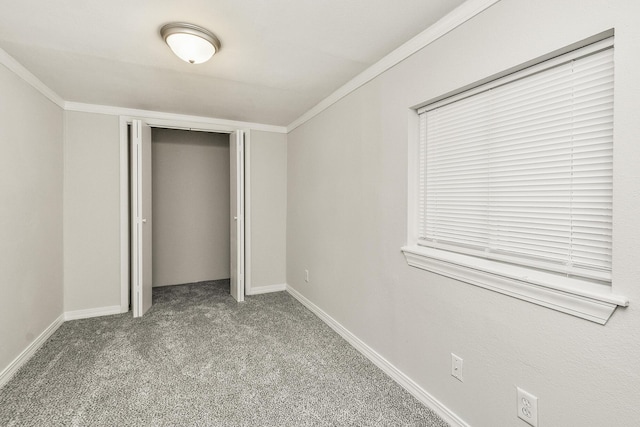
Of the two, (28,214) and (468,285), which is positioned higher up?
(28,214)

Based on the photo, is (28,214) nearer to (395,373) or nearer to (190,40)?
(190,40)

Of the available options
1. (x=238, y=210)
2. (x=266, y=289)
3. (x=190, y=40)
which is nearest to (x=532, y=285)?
(x=190, y=40)

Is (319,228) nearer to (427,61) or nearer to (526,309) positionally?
(427,61)

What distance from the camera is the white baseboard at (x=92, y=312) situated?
325 centimetres

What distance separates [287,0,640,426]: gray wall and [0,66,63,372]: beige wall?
96.9 inches

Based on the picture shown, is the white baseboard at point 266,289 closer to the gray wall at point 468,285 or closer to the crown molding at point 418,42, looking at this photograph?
the gray wall at point 468,285

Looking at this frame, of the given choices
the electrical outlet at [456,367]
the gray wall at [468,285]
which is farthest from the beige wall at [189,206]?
the electrical outlet at [456,367]

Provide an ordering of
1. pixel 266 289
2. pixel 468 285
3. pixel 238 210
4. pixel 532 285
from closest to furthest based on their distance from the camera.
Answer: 1. pixel 532 285
2. pixel 468 285
3. pixel 238 210
4. pixel 266 289

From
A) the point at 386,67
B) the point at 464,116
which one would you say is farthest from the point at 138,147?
the point at 464,116

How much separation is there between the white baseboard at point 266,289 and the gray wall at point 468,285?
45.4 inches

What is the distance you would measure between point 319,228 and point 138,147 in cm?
208

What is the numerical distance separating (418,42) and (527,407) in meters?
2.01

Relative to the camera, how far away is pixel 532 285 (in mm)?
1339

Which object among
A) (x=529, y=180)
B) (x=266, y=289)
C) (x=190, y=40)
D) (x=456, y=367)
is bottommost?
(x=266, y=289)
